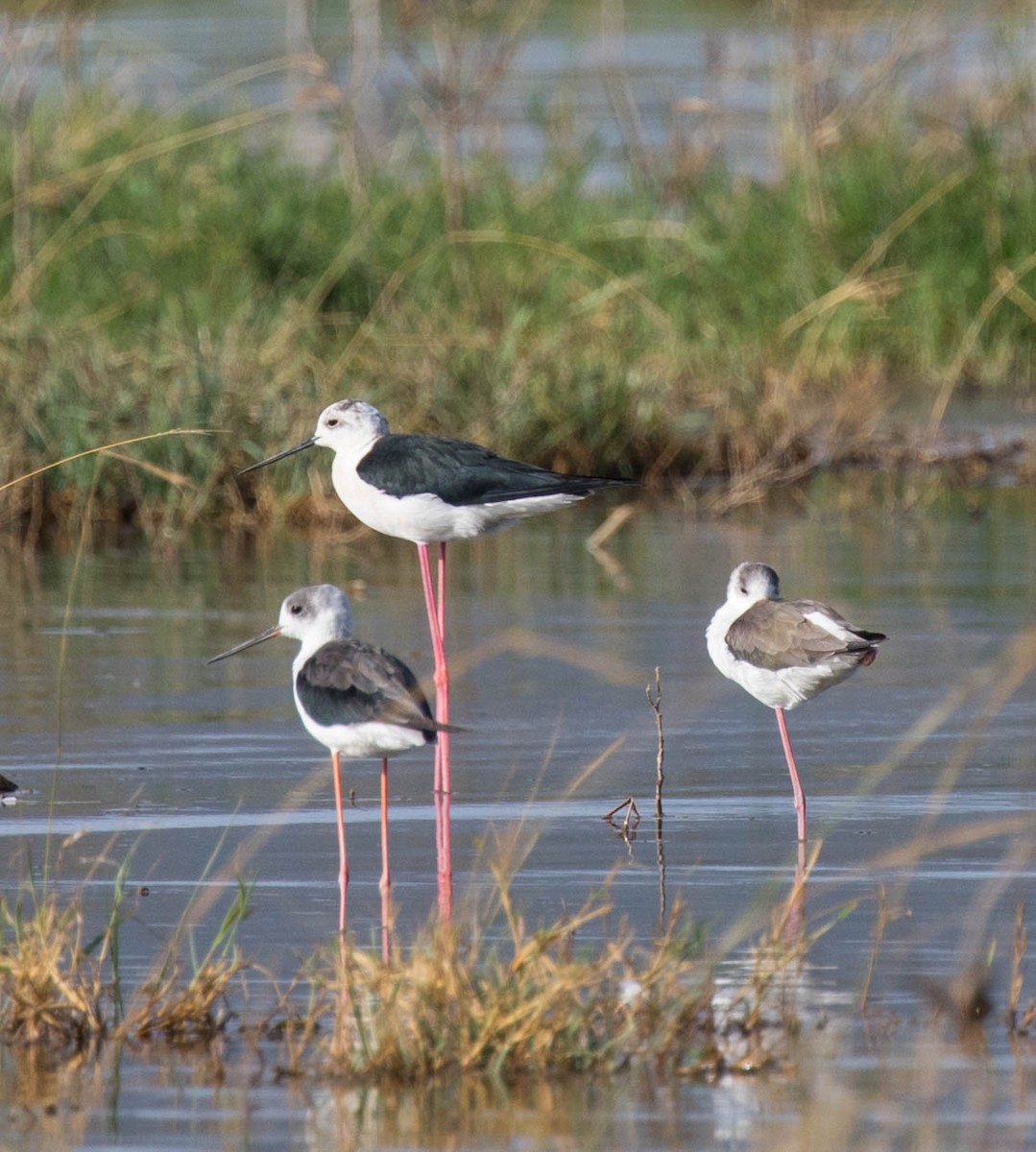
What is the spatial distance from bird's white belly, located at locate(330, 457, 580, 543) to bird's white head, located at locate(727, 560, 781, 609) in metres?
1.24

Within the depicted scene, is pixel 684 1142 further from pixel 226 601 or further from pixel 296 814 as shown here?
pixel 226 601

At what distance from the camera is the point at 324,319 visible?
54.6 ft

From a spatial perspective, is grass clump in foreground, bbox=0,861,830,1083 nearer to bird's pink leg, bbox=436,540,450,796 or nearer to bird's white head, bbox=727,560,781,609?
bird's pink leg, bbox=436,540,450,796

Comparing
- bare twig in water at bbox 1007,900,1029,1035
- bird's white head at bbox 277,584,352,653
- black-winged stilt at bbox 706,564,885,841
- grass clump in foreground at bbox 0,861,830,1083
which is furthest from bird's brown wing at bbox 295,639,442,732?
bare twig in water at bbox 1007,900,1029,1035

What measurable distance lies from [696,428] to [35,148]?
6757 millimetres

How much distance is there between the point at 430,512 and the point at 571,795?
172 centimetres

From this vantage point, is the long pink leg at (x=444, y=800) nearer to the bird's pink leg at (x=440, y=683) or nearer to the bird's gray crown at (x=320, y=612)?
the bird's pink leg at (x=440, y=683)

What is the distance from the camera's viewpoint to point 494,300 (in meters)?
17.0

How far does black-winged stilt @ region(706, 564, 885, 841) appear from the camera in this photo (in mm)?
7422

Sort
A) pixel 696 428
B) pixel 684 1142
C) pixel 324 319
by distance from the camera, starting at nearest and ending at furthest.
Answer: pixel 684 1142 → pixel 696 428 → pixel 324 319

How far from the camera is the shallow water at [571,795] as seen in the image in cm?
489

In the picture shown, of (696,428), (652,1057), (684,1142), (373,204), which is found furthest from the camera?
(373,204)

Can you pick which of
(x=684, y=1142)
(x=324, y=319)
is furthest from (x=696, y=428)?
(x=684, y=1142)

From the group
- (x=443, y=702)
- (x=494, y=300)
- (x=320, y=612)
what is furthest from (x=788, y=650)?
(x=494, y=300)
